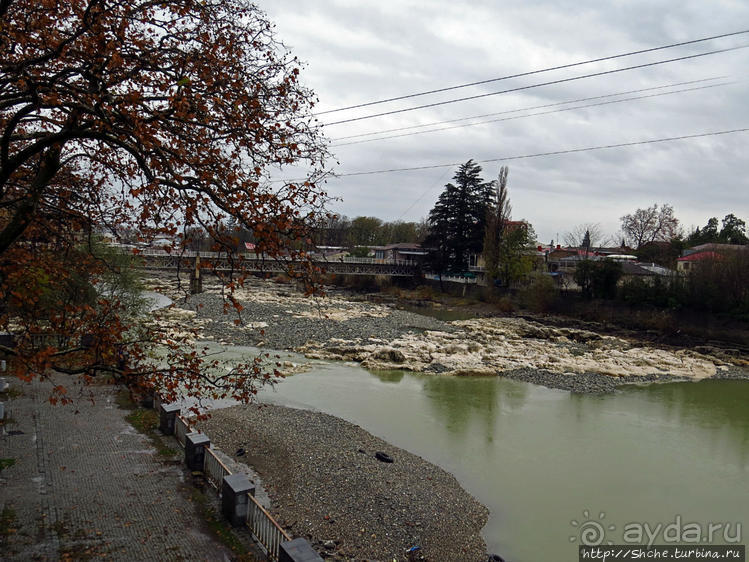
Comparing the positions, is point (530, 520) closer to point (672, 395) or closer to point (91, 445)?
point (91, 445)

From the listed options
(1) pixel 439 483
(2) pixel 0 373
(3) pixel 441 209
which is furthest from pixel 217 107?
(3) pixel 441 209

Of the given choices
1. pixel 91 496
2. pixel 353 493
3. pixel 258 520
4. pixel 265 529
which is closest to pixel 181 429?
pixel 91 496

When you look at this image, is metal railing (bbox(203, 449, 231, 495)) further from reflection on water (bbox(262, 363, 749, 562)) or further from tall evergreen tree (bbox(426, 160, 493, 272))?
tall evergreen tree (bbox(426, 160, 493, 272))

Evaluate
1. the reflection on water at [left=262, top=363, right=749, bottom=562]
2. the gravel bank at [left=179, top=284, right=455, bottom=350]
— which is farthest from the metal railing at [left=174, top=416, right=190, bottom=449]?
the gravel bank at [left=179, top=284, right=455, bottom=350]

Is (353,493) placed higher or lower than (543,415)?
higher

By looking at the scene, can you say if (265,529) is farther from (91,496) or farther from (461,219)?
(461,219)

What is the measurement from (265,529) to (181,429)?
4143 mm

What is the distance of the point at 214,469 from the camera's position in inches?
353

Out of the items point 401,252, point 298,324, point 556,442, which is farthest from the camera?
point 401,252

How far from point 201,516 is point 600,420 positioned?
1286cm

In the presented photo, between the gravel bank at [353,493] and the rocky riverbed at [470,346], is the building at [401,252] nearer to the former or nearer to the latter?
the rocky riverbed at [470,346]

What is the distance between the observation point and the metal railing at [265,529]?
6.86 metres

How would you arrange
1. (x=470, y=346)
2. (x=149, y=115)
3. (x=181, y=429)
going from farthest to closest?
(x=470, y=346), (x=181, y=429), (x=149, y=115)

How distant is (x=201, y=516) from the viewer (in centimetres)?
782
